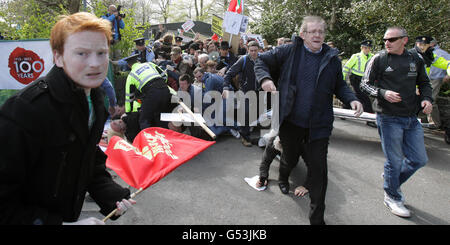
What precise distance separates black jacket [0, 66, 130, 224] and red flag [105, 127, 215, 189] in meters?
0.81

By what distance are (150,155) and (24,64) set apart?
12.6 feet

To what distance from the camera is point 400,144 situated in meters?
3.38

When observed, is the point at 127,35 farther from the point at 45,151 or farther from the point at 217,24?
the point at 45,151

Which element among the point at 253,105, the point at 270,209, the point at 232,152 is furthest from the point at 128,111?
the point at 270,209

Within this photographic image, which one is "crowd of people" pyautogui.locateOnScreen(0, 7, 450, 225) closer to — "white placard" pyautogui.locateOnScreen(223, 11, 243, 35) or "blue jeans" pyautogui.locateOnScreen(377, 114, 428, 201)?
"blue jeans" pyautogui.locateOnScreen(377, 114, 428, 201)

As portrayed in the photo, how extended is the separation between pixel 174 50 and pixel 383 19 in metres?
5.93

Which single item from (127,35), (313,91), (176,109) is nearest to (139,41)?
(127,35)

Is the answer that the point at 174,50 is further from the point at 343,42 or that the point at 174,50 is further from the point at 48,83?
the point at 343,42

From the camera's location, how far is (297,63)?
9.70 feet

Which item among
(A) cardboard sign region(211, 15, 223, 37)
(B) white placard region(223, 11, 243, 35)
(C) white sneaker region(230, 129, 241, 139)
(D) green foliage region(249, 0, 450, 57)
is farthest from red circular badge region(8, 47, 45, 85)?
(D) green foliage region(249, 0, 450, 57)

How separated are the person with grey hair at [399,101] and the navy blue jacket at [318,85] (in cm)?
73

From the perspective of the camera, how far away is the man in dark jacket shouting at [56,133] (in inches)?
41.5

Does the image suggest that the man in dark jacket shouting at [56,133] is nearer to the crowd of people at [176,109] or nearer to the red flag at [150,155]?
the crowd of people at [176,109]

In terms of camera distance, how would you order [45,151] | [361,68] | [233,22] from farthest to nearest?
[233,22]
[361,68]
[45,151]
